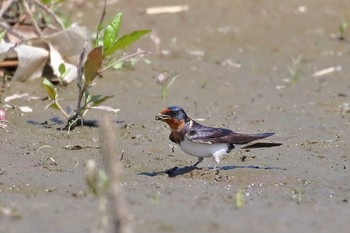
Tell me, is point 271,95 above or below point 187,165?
below

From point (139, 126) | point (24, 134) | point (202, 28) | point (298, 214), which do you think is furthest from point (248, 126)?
point (202, 28)

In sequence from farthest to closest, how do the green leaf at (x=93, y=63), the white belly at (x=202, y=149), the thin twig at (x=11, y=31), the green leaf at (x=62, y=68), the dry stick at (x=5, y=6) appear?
the thin twig at (x=11, y=31)
the dry stick at (x=5, y=6)
the green leaf at (x=62, y=68)
the green leaf at (x=93, y=63)
the white belly at (x=202, y=149)

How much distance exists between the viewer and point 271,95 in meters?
7.76

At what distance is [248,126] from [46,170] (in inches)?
72.5

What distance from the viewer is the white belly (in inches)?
215

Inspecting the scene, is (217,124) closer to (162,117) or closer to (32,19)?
(162,117)

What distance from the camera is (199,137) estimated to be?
5461mm

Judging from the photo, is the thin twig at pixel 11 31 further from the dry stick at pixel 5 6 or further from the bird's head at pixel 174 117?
the bird's head at pixel 174 117

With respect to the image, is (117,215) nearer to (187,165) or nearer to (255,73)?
(187,165)

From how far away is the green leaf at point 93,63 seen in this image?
232 inches

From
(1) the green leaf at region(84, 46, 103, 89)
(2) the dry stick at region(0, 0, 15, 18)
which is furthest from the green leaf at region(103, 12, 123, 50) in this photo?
(2) the dry stick at region(0, 0, 15, 18)

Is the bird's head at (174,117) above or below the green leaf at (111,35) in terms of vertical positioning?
below

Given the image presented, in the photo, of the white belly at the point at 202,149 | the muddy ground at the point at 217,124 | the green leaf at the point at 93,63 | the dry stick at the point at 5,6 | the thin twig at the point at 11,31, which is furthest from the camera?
the thin twig at the point at 11,31

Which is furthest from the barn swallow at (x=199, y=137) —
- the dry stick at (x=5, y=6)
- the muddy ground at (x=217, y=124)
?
the dry stick at (x=5, y=6)
